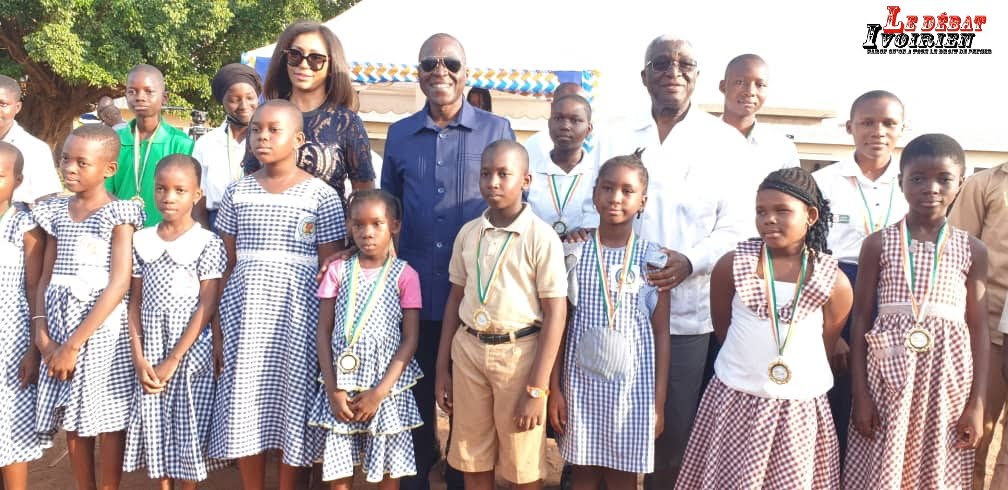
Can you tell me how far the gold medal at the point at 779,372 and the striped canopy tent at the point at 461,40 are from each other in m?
5.77

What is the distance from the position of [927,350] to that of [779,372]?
0.63m

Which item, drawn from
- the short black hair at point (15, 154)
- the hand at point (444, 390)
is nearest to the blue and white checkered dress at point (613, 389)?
the hand at point (444, 390)

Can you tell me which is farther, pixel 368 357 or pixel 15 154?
pixel 15 154

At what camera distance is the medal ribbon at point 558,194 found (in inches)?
142

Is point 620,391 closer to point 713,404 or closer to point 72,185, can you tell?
point 713,404

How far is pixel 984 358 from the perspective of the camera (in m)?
2.95

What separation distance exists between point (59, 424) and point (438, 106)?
2263mm

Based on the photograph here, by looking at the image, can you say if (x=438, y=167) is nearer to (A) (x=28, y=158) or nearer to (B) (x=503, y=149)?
(B) (x=503, y=149)

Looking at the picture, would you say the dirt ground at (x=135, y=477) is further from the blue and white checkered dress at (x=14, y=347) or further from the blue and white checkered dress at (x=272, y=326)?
the blue and white checkered dress at (x=272, y=326)

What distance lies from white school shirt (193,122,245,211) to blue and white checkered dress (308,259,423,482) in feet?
5.13

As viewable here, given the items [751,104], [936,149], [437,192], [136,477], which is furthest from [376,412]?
[751,104]

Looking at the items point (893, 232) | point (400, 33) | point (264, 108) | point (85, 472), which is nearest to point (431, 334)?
point (264, 108)

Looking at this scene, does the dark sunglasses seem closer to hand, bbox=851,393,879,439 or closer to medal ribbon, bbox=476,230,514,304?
medal ribbon, bbox=476,230,514,304

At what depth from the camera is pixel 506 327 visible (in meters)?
2.96
